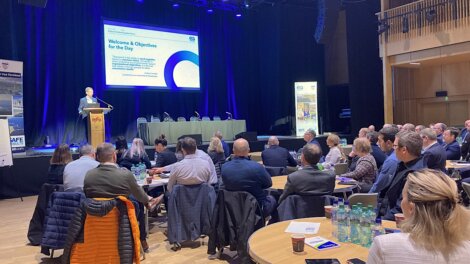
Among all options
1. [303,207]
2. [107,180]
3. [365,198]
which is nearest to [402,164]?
[365,198]

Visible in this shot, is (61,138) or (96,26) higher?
(96,26)

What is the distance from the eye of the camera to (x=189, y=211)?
170 inches

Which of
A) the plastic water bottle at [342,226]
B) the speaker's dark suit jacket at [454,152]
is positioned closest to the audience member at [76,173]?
the plastic water bottle at [342,226]

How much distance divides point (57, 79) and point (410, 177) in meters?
10.5

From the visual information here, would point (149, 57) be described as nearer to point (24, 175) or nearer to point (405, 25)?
point (24, 175)

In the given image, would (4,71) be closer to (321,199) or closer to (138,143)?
(138,143)

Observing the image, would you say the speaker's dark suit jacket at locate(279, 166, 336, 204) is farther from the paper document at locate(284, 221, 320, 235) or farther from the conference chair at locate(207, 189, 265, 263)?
the paper document at locate(284, 221, 320, 235)

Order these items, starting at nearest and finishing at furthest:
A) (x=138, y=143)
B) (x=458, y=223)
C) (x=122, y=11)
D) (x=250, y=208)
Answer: (x=458, y=223)
(x=250, y=208)
(x=138, y=143)
(x=122, y=11)

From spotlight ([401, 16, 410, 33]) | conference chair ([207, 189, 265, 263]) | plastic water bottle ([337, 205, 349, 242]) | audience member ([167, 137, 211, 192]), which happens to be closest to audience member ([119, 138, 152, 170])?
audience member ([167, 137, 211, 192])

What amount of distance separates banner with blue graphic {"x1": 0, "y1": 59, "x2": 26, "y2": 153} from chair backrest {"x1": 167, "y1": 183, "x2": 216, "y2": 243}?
16.8 ft

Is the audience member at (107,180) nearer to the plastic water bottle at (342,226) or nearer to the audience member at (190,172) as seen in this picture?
the audience member at (190,172)

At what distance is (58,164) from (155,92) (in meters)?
7.90

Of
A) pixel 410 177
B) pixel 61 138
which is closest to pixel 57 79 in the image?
pixel 61 138

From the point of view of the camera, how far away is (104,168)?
3.25m
